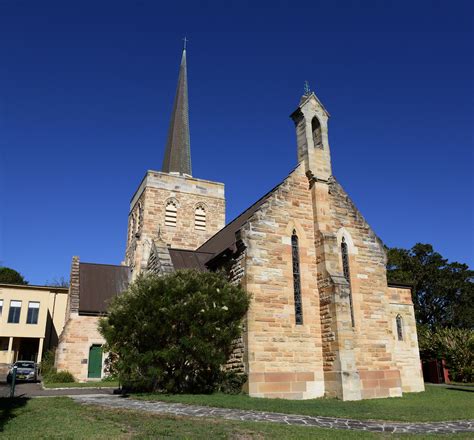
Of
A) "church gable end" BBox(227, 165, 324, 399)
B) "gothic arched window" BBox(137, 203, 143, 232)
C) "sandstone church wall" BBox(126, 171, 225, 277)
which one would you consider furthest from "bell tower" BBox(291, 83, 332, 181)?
"gothic arched window" BBox(137, 203, 143, 232)

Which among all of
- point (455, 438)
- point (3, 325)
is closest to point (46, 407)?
point (455, 438)

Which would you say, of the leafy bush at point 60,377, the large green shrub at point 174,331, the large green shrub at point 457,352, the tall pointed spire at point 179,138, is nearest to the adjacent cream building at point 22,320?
the leafy bush at point 60,377

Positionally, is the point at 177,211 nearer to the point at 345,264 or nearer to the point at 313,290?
the point at 345,264

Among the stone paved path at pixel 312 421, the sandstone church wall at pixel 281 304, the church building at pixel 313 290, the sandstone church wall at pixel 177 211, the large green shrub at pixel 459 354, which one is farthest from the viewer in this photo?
the sandstone church wall at pixel 177 211

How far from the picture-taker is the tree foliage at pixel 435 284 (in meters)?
52.2

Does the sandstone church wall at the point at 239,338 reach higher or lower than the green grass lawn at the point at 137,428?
higher

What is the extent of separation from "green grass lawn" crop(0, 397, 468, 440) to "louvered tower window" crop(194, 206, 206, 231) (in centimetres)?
2574

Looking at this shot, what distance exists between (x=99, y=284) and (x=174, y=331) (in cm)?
1720

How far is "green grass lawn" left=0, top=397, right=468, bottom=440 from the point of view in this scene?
7.29 m

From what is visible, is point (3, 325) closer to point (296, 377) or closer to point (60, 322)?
point (60, 322)

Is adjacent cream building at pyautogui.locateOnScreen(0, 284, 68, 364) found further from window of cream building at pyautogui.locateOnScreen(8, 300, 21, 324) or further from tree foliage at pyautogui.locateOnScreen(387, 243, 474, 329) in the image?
tree foliage at pyautogui.locateOnScreen(387, 243, 474, 329)

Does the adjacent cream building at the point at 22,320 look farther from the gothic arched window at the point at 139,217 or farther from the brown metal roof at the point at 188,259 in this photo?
the brown metal roof at the point at 188,259

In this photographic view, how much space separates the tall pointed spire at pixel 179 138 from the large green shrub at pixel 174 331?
23042mm

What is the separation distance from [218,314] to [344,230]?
727 cm
